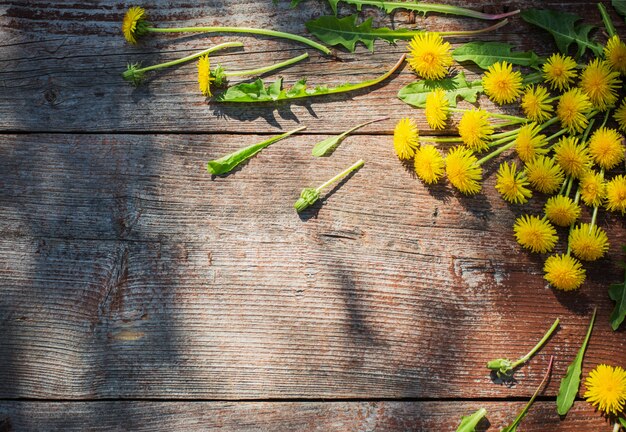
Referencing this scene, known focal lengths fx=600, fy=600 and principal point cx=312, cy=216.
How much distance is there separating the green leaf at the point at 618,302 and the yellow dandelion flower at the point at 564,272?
0.09 meters

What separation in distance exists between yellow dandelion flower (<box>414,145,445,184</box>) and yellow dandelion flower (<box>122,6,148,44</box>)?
100 cm

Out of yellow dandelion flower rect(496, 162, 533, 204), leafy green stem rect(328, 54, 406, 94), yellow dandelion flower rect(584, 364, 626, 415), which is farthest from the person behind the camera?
leafy green stem rect(328, 54, 406, 94)

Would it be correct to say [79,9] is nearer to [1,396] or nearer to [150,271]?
[150,271]

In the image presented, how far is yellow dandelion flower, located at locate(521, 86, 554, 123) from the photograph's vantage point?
6.19 feet

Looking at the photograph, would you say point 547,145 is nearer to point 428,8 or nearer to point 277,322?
point 428,8

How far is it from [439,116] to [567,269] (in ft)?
2.01

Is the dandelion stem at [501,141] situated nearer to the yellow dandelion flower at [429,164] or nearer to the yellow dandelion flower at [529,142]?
the yellow dandelion flower at [529,142]

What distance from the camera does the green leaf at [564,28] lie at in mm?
1918

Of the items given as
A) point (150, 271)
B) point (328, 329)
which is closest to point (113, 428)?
point (150, 271)

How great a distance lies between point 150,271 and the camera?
1.94 meters

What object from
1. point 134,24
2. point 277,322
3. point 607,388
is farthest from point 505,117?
point 134,24

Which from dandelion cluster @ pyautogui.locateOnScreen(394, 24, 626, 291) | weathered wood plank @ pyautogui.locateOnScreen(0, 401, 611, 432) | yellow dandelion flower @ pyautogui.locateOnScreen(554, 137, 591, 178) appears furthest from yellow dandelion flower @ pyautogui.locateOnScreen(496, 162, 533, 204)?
weathered wood plank @ pyautogui.locateOnScreen(0, 401, 611, 432)

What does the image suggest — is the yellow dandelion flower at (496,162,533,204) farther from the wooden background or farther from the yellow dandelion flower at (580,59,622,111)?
the yellow dandelion flower at (580,59,622,111)

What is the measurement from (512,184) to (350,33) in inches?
28.3
